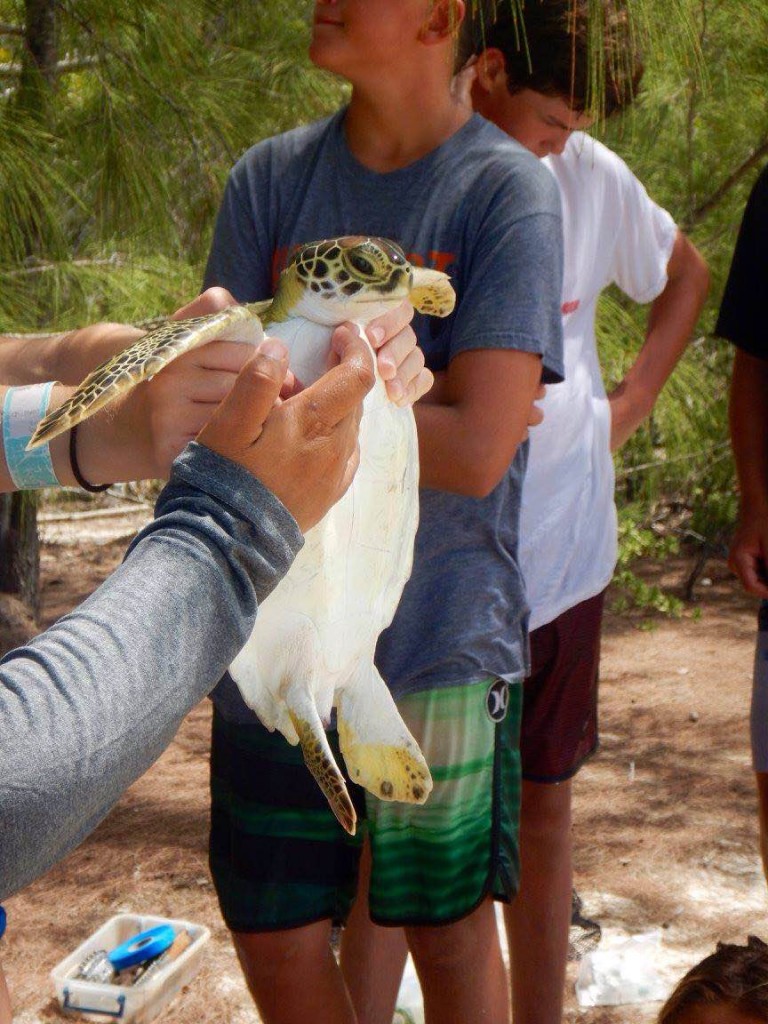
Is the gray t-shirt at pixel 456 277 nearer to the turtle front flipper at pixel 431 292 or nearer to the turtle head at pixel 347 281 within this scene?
the turtle front flipper at pixel 431 292

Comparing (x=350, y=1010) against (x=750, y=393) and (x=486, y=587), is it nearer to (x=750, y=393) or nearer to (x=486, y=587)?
(x=486, y=587)

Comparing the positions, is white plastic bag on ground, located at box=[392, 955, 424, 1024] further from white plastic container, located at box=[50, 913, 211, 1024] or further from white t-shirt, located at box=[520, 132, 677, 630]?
white t-shirt, located at box=[520, 132, 677, 630]

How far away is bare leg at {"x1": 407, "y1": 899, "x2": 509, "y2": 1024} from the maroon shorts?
0.34m

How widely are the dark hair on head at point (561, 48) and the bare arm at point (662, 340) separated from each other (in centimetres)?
35

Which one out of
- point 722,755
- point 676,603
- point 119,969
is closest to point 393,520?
point 119,969

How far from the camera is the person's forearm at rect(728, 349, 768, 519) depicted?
6.16ft

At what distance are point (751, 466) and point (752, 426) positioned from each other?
7 centimetres

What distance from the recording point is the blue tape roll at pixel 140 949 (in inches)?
79.2

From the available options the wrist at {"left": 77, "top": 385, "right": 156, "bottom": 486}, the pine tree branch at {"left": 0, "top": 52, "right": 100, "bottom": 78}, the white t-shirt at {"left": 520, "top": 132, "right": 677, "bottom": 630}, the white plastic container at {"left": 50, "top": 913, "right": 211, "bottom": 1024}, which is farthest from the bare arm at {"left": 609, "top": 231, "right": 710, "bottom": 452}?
the pine tree branch at {"left": 0, "top": 52, "right": 100, "bottom": 78}

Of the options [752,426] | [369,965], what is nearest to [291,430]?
[369,965]

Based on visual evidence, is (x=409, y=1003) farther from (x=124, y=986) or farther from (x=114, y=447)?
(x=114, y=447)

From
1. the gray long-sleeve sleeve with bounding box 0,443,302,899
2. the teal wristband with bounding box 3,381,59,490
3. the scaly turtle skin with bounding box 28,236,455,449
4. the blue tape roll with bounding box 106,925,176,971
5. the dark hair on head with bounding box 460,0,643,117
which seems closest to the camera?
the gray long-sleeve sleeve with bounding box 0,443,302,899

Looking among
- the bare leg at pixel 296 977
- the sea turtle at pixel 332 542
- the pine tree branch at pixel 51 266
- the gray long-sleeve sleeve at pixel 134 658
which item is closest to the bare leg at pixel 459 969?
the bare leg at pixel 296 977

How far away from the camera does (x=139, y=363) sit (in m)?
0.81
